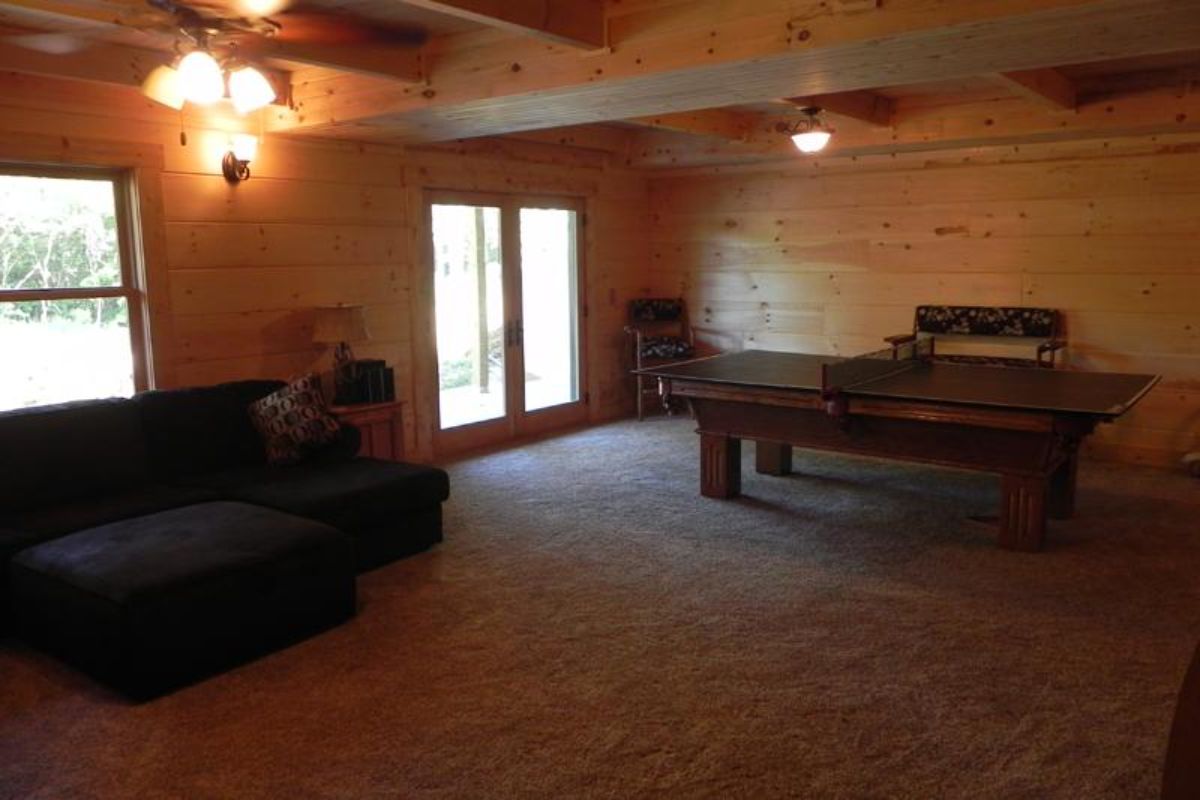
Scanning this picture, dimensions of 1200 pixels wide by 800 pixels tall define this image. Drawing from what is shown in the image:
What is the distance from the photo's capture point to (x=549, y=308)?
23.3 ft

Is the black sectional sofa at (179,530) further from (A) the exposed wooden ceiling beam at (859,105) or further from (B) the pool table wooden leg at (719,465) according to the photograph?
(A) the exposed wooden ceiling beam at (859,105)

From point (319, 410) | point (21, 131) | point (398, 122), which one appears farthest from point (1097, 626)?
point (21, 131)

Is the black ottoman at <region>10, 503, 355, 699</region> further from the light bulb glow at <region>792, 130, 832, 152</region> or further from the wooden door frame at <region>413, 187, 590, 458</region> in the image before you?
the light bulb glow at <region>792, 130, 832, 152</region>

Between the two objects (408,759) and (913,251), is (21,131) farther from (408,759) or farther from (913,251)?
(913,251)

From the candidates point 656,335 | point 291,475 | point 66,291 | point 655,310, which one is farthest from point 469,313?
point 66,291

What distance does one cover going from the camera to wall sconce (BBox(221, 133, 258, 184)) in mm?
4680

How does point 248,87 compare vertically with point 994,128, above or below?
below

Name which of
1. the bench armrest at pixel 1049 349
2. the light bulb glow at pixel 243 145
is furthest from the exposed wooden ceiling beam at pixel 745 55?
the bench armrest at pixel 1049 349

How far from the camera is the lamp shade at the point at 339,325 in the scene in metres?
4.96

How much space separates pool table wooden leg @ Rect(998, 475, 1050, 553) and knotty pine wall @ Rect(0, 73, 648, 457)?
12.0 ft

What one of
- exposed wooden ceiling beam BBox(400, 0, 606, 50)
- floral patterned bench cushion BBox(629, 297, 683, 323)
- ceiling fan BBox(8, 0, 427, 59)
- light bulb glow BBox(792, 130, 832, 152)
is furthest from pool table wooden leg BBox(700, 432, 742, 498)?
floral patterned bench cushion BBox(629, 297, 683, 323)

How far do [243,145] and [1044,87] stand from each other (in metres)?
4.22

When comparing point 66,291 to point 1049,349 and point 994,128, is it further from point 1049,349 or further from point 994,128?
point 1049,349

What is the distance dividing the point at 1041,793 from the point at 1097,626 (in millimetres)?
1239
